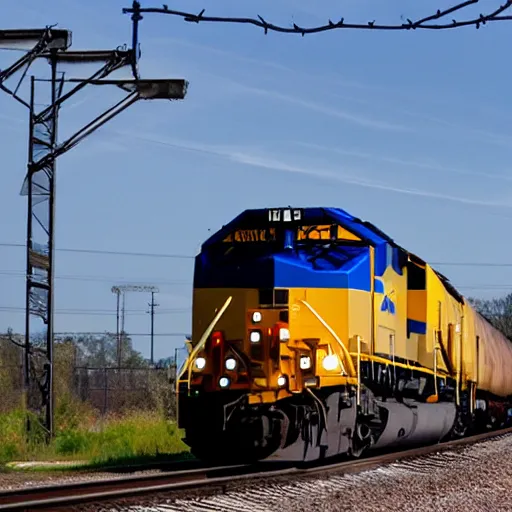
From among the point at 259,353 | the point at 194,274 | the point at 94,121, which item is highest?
the point at 94,121

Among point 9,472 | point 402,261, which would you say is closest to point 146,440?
Answer: point 9,472

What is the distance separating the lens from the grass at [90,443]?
17.8m

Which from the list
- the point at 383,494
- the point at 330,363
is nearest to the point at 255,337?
the point at 330,363

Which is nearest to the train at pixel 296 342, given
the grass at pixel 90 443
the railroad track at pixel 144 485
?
the railroad track at pixel 144 485

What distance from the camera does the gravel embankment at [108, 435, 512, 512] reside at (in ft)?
31.9

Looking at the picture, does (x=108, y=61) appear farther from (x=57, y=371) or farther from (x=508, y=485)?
(x=57, y=371)

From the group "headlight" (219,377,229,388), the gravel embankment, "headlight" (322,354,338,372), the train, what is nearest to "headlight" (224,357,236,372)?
the train

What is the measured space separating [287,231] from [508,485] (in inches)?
180

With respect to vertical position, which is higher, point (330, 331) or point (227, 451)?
point (330, 331)

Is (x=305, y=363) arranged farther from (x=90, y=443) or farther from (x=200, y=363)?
(x=90, y=443)

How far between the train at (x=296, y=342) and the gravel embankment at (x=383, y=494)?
943 mm

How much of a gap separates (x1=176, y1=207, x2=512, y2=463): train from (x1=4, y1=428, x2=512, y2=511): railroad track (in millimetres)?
393

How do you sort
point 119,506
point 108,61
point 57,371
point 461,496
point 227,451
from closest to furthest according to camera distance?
point 119,506 → point 461,496 → point 227,451 → point 108,61 → point 57,371

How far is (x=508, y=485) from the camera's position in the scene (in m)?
11.9
